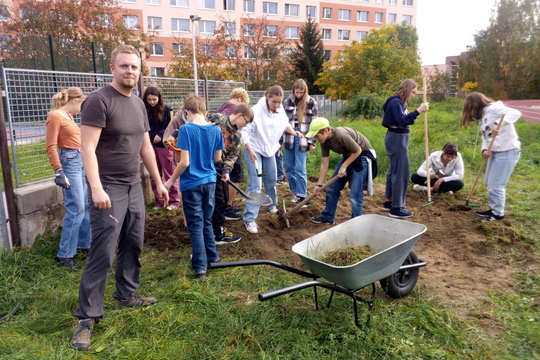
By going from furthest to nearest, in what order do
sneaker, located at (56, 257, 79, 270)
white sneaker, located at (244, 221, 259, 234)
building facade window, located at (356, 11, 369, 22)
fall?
1. building facade window, located at (356, 11, 369, 22)
2. white sneaker, located at (244, 221, 259, 234)
3. sneaker, located at (56, 257, 79, 270)

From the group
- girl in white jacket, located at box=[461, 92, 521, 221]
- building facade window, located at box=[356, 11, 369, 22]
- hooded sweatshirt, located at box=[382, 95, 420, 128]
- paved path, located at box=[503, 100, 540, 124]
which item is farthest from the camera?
building facade window, located at box=[356, 11, 369, 22]

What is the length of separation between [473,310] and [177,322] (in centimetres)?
226

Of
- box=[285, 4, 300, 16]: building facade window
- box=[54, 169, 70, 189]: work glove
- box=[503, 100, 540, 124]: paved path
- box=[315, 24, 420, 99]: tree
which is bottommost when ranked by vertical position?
box=[503, 100, 540, 124]: paved path

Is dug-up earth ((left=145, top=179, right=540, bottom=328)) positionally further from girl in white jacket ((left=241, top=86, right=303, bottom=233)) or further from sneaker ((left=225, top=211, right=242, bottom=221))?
girl in white jacket ((left=241, top=86, right=303, bottom=233))

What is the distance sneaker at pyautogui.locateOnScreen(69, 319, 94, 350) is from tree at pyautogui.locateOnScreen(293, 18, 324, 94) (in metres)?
32.8

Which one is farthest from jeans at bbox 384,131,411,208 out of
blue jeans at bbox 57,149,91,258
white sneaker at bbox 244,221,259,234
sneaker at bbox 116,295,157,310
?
blue jeans at bbox 57,149,91,258

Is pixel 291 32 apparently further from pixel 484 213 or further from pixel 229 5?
pixel 484 213

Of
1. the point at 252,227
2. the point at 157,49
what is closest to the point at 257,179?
the point at 252,227

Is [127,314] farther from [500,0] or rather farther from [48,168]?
[500,0]

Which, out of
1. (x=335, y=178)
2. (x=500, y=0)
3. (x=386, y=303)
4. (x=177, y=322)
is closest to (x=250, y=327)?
(x=177, y=322)

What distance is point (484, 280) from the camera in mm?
3699

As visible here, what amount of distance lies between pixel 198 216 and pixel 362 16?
1925 inches

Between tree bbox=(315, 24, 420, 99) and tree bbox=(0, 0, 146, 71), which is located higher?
tree bbox=(0, 0, 146, 71)

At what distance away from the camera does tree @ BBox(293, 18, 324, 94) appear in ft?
112
